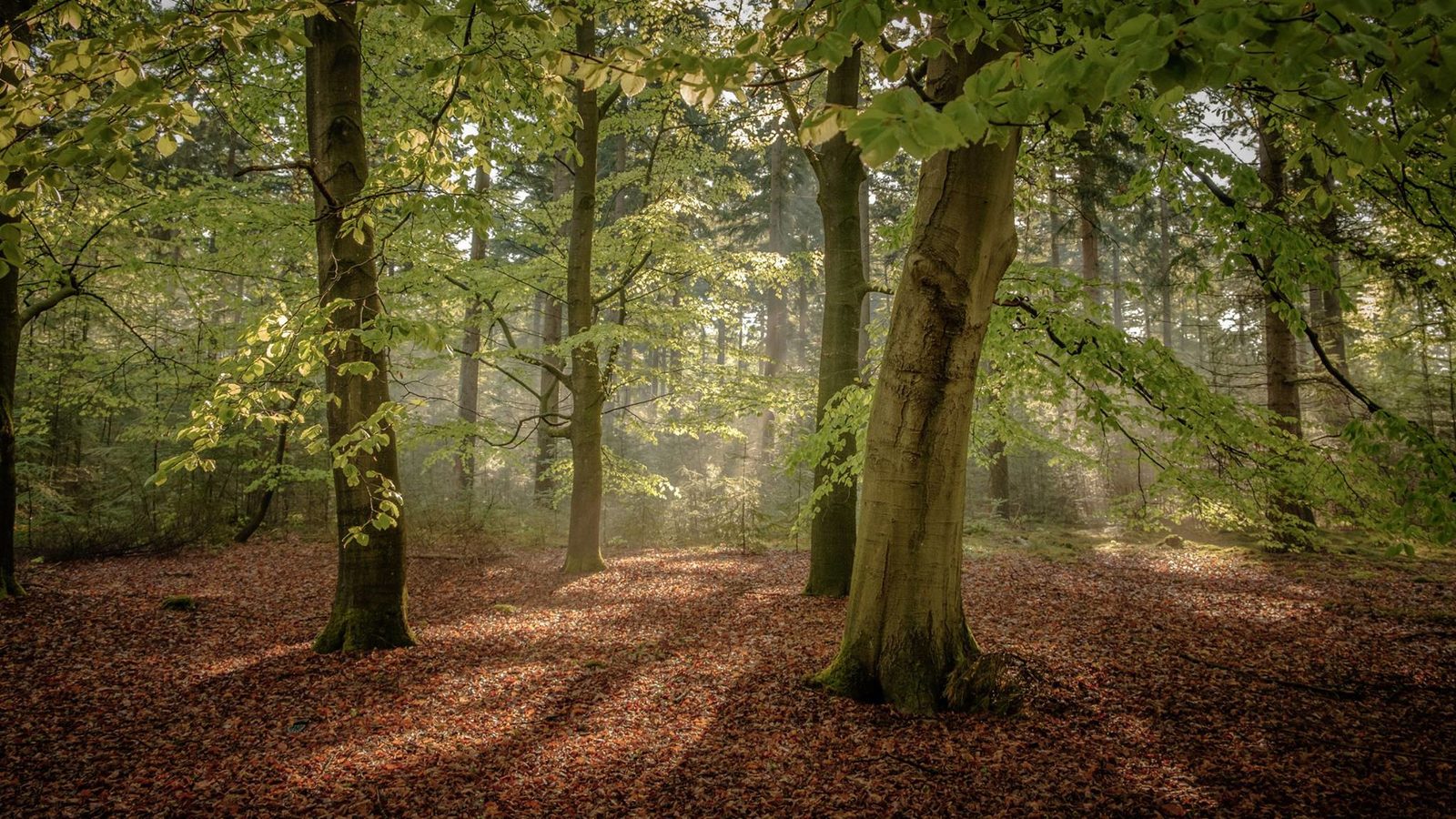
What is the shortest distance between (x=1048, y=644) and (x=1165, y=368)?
2450 mm

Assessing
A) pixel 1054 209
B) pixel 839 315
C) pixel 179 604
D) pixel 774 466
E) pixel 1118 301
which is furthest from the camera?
pixel 1118 301

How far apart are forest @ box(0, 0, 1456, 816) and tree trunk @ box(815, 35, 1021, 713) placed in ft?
0.08

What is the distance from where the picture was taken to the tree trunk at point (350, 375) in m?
5.02

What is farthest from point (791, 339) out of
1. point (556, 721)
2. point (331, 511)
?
point (556, 721)

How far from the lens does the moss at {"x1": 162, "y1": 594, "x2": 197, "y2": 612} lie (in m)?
6.84

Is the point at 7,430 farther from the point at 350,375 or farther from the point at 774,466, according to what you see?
the point at 774,466

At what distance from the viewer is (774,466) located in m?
8.24

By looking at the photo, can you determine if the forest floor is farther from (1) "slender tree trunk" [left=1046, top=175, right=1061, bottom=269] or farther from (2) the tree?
(1) "slender tree trunk" [left=1046, top=175, right=1061, bottom=269]

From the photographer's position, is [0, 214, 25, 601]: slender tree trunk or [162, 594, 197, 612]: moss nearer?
[0, 214, 25, 601]: slender tree trunk

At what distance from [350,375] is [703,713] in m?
3.87

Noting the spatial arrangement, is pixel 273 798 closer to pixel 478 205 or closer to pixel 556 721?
pixel 556 721

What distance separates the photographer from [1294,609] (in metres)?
6.66

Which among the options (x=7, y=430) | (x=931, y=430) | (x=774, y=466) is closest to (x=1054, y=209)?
(x=774, y=466)

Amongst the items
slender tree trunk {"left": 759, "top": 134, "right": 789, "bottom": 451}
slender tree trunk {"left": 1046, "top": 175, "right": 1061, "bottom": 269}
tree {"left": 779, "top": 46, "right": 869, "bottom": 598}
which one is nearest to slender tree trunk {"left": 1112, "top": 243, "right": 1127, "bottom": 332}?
slender tree trunk {"left": 1046, "top": 175, "right": 1061, "bottom": 269}
